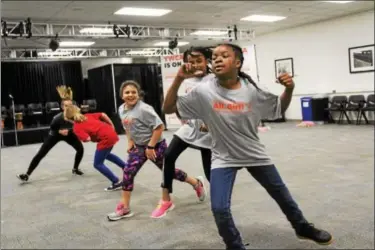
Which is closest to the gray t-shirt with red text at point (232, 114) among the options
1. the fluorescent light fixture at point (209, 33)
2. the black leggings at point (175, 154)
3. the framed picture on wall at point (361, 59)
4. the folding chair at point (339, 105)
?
the black leggings at point (175, 154)

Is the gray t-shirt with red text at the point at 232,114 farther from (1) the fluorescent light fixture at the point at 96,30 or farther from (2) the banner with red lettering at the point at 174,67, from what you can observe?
(1) the fluorescent light fixture at the point at 96,30

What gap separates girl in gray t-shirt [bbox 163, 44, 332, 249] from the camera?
1998mm

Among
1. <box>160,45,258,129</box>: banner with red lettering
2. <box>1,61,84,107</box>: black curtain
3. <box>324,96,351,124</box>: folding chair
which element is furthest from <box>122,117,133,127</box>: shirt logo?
<box>1,61,84,107</box>: black curtain

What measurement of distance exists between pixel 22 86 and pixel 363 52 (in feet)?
39.0

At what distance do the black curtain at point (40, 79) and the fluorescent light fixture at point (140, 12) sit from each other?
289 inches

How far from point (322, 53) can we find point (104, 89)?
7.08 metres

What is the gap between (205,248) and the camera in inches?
108

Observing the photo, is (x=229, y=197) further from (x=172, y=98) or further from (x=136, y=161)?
(x=136, y=161)

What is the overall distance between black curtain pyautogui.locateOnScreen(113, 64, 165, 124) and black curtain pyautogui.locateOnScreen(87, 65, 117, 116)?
1.31 feet

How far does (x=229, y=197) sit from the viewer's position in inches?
80.0

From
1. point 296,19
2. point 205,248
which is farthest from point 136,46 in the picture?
point 205,248

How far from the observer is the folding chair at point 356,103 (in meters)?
10.7

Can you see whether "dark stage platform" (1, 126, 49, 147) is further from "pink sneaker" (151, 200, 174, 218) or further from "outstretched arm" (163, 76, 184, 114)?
"outstretched arm" (163, 76, 184, 114)

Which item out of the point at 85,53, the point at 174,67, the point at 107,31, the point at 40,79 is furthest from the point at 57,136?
the point at 40,79
